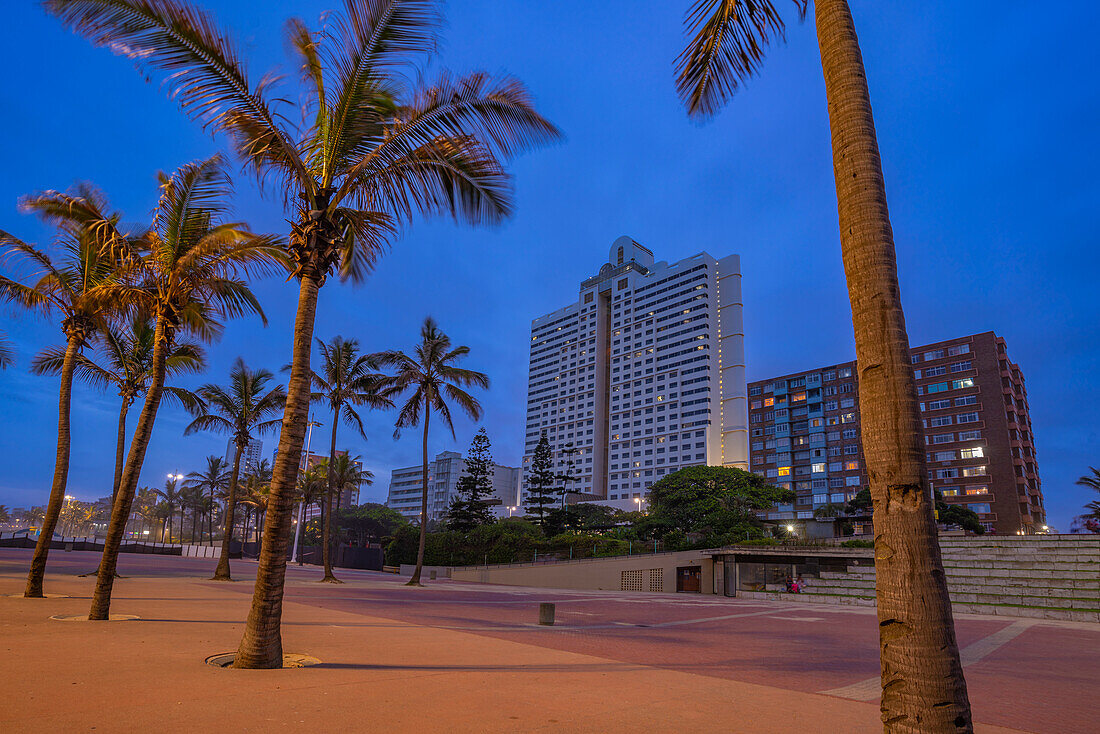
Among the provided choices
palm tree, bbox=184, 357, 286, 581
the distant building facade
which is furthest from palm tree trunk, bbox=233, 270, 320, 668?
the distant building facade

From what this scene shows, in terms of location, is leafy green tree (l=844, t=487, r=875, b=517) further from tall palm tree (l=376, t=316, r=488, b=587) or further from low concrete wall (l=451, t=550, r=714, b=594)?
tall palm tree (l=376, t=316, r=488, b=587)

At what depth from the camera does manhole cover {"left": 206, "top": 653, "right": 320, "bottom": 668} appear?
622 centimetres

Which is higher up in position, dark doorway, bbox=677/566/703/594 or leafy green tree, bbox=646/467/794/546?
leafy green tree, bbox=646/467/794/546

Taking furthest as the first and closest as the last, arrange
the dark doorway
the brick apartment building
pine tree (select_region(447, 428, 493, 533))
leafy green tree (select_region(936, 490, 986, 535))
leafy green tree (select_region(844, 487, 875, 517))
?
the brick apartment building, leafy green tree (select_region(844, 487, 875, 517)), leafy green tree (select_region(936, 490, 986, 535)), pine tree (select_region(447, 428, 493, 533)), the dark doorway

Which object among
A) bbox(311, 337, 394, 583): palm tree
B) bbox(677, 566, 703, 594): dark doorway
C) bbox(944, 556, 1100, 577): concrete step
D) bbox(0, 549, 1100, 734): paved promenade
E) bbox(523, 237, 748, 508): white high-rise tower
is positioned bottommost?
bbox(677, 566, 703, 594): dark doorway

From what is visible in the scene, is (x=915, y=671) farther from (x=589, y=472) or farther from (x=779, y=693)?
(x=589, y=472)

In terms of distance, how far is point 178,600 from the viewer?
13.2 meters

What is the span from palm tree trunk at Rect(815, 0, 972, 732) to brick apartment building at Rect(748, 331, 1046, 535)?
62.2m

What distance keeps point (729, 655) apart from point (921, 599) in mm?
7430

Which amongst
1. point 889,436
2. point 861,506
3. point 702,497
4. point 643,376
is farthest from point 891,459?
point 643,376

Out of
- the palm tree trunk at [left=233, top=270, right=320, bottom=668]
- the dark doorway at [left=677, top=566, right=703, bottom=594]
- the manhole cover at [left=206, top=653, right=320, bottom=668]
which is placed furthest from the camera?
the dark doorway at [left=677, top=566, right=703, bottom=594]

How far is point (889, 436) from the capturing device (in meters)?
3.30

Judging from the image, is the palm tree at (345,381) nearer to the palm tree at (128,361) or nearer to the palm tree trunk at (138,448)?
the palm tree at (128,361)

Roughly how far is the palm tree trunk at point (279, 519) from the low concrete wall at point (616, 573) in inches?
1142
